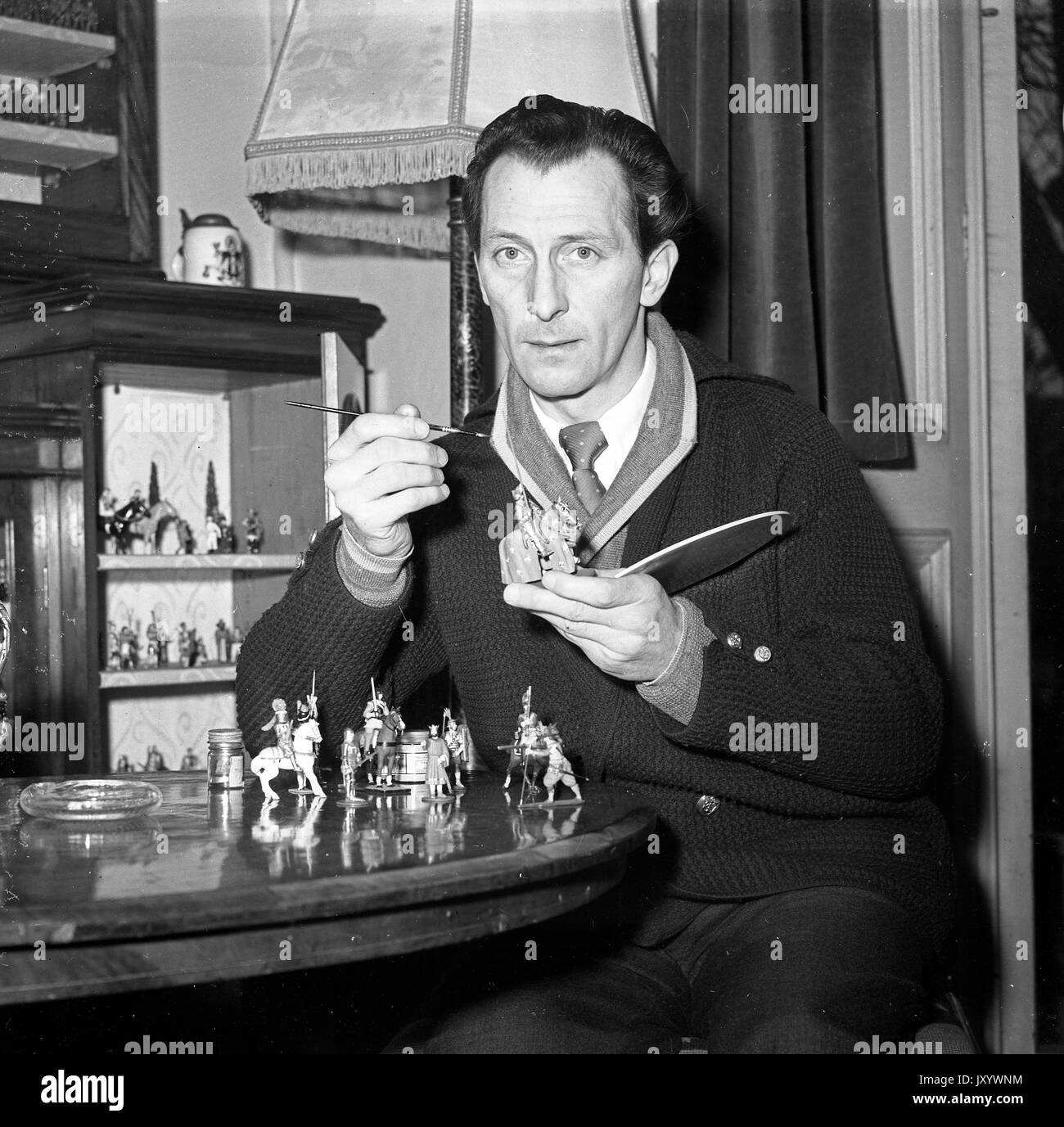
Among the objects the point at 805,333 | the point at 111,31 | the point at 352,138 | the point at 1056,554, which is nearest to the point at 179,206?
the point at 111,31

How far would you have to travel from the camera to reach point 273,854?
3.30 ft

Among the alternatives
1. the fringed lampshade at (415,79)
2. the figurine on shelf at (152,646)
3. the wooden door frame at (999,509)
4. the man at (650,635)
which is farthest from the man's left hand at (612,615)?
the figurine on shelf at (152,646)

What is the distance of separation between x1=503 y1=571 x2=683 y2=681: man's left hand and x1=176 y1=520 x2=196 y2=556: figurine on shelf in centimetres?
184

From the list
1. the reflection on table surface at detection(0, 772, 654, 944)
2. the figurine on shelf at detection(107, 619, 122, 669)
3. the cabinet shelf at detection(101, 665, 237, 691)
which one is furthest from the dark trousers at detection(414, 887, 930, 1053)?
the figurine on shelf at detection(107, 619, 122, 669)

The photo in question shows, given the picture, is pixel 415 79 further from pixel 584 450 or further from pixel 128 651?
pixel 128 651

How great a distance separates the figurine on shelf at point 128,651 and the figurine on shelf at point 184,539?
8.6 inches

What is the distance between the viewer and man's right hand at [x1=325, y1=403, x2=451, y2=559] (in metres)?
1.28

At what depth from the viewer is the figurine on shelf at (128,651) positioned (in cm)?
284

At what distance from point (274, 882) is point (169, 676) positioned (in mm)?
1951

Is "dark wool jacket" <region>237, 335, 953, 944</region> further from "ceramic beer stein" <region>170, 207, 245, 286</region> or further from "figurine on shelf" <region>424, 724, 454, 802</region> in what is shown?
"ceramic beer stein" <region>170, 207, 245, 286</region>

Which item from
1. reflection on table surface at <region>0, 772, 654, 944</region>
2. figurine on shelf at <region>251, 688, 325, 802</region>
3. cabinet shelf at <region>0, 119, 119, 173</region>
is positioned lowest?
reflection on table surface at <region>0, 772, 654, 944</region>

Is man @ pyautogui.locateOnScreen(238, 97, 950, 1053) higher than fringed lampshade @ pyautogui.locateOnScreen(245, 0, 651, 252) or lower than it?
lower

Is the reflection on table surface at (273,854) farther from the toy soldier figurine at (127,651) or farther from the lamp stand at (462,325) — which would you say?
the toy soldier figurine at (127,651)
